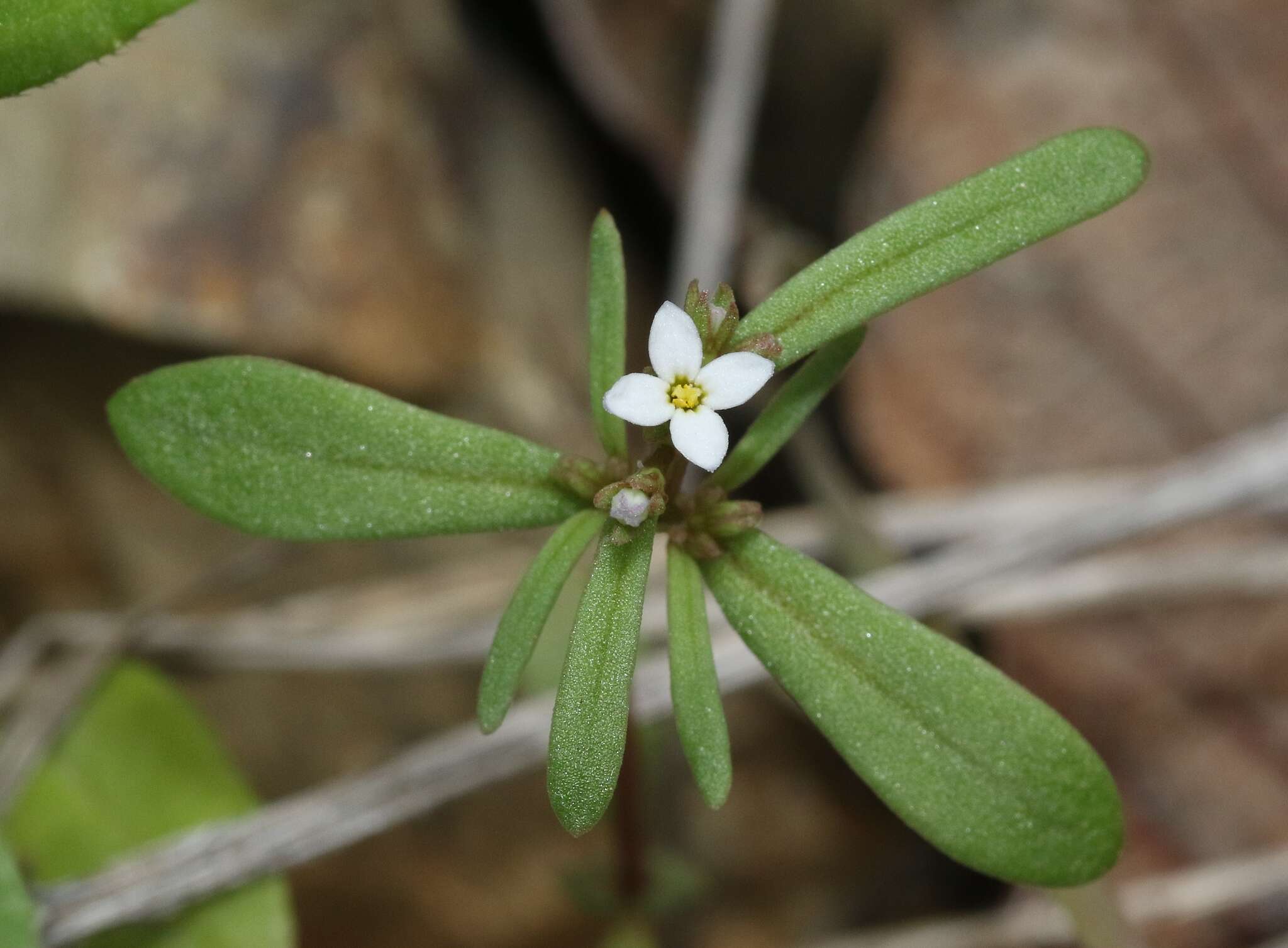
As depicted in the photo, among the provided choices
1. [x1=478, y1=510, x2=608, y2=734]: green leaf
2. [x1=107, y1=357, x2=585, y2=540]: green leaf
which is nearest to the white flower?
[x1=478, y1=510, x2=608, y2=734]: green leaf

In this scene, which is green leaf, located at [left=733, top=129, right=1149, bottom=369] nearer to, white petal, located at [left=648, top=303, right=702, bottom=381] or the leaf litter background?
white petal, located at [left=648, top=303, right=702, bottom=381]

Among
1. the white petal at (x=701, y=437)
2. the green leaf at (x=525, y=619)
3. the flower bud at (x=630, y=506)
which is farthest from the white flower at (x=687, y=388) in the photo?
the green leaf at (x=525, y=619)

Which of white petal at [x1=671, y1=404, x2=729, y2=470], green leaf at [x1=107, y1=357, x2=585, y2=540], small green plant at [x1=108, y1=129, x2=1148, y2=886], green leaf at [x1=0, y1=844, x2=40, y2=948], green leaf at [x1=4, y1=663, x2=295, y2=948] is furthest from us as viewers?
green leaf at [x1=4, y1=663, x2=295, y2=948]

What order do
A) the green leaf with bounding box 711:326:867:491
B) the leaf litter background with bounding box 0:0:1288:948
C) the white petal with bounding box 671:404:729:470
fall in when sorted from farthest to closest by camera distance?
1. the leaf litter background with bounding box 0:0:1288:948
2. the green leaf with bounding box 711:326:867:491
3. the white petal with bounding box 671:404:729:470

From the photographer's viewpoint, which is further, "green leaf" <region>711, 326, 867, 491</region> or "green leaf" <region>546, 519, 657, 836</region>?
"green leaf" <region>711, 326, 867, 491</region>

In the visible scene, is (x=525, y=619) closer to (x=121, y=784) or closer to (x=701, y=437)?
(x=701, y=437)

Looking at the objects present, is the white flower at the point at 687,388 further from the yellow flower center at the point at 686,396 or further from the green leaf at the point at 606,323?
the green leaf at the point at 606,323
